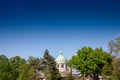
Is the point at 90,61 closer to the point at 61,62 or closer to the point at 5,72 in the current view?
the point at 5,72

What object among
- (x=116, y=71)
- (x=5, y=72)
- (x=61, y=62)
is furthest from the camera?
(x=61, y=62)

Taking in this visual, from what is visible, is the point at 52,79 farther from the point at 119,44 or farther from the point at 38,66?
the point at 119,44

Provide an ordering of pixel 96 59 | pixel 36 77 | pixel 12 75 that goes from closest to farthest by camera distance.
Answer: pixel 12 75, pixel 96 59, pixel 36 77

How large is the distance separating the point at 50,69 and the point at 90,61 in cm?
1205

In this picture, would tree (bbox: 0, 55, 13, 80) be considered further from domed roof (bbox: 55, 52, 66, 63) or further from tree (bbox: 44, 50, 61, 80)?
domed roof (bbox: 55, 52, 66, 63)

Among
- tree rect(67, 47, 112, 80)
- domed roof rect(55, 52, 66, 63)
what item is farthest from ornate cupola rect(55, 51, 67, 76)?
tree rect(67, 47, 112, 80)

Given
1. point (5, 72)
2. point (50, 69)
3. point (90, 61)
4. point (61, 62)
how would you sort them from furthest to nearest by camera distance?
point (61, 62), point (50, 69), point (90, 61), point (5, 72)

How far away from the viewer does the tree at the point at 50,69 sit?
2925 inches

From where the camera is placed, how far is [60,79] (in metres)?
77.5

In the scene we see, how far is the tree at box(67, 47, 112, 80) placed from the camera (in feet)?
223

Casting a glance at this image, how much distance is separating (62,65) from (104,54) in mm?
34749

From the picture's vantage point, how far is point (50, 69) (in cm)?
7700

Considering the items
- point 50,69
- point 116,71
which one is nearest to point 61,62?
point 50,69

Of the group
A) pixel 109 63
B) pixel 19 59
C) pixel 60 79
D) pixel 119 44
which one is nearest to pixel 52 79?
pixel 60 79
